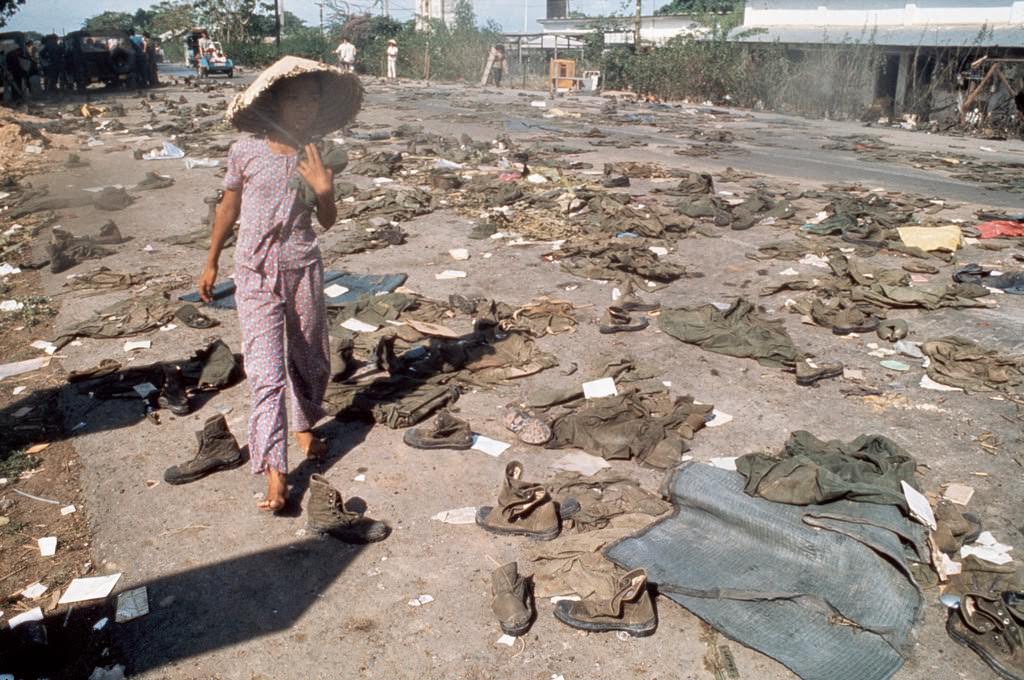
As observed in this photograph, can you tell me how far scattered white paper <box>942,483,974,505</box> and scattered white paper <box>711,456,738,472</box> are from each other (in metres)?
0.94

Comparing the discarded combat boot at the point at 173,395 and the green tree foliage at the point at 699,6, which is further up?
the green tree foliage at the point at 699,6

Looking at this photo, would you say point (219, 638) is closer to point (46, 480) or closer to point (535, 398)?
point (46, 480)

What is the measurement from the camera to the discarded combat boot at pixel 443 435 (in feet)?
13.3

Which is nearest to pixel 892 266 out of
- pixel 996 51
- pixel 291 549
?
pixel 291 549

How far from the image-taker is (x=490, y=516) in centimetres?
341

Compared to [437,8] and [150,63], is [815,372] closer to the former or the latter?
[150,63]

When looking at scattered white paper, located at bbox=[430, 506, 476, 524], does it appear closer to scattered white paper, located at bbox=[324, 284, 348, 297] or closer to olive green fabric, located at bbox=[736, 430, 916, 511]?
olive green fabric, located at bbox=[736, 430, 916, 511]

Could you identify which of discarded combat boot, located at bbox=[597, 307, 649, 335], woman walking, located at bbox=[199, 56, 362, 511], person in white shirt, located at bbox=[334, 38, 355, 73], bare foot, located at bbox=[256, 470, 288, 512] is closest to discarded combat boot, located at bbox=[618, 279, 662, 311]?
discarded combat boot, located at bbox=[597, 307, 649, 335]

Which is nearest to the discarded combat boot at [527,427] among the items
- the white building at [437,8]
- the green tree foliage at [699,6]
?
the green tree foliage at [699,6]

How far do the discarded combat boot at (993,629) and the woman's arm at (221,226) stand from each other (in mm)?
3240

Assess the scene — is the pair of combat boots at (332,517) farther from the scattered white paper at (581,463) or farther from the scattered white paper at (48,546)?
the scattered white paper at (581,463)

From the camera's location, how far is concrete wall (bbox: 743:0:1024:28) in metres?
25.5

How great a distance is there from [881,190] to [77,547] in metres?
10.2

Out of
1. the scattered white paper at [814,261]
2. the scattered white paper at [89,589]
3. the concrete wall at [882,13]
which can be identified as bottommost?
the scattered white paper at [89,589]
